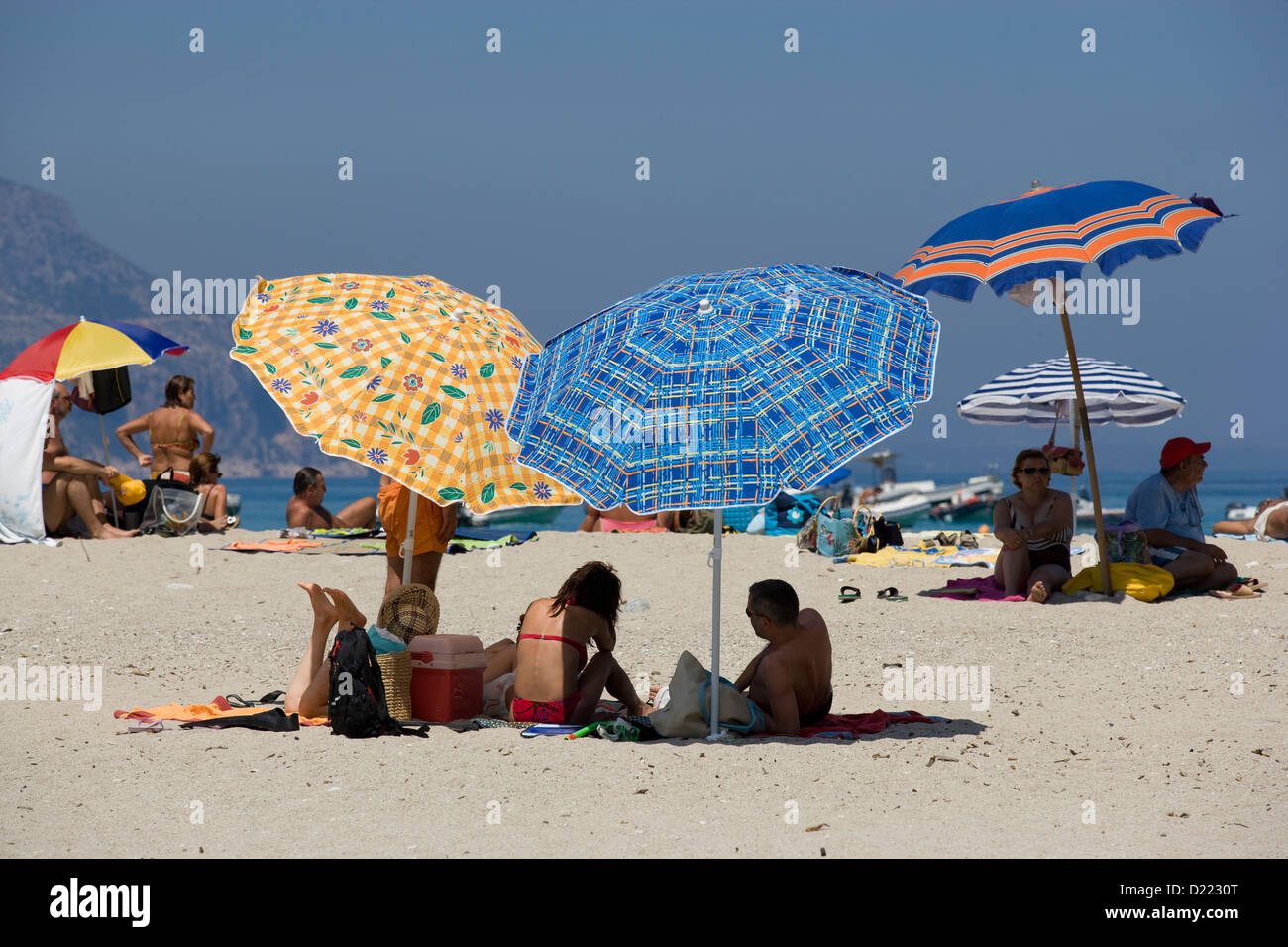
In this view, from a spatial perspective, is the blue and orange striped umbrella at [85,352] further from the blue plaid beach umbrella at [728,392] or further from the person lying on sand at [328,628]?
the blue plaid beach umbrella at [728,392]

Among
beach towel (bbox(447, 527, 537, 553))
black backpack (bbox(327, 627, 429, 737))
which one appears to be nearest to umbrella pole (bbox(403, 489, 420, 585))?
black backpack (bbox(327, 627, 429, 737))

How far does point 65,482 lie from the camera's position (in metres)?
12.1

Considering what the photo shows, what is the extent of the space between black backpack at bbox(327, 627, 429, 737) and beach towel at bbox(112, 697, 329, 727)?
1.05 feet

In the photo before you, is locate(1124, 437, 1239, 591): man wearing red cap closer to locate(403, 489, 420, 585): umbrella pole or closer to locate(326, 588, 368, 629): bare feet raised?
locate(403, 489, 420, 585): umbrella pole

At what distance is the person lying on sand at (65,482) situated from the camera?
39.1ft

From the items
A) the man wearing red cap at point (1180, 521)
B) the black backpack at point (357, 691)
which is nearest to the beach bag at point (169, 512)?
the black backpack at point (357, 691)

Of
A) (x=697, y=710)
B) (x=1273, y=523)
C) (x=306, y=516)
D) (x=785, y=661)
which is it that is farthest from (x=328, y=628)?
(x=1273, y=523)

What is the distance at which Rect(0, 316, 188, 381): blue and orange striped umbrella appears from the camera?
11953mm

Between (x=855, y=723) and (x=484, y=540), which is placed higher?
(x=484, y=540)

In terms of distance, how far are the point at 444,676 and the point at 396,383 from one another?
136cm

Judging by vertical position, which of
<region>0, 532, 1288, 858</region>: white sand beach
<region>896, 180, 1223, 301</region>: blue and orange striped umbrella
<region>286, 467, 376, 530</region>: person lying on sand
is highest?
<region>896, 180, 1223, 301</region>: blue and orange striped umbrella

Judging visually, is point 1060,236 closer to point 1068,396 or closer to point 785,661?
point 785,661

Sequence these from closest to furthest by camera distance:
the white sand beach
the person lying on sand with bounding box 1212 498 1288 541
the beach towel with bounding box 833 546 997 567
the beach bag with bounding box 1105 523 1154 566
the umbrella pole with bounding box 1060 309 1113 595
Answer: the white sand beach → the umbrella pole with bounding box 1060 309 1113 595 → the beach bag with bounding box 1105 523 1154 566 → the beach towel with bounding box 833 546 997 567 → the person lying on sand with bounding box 1212 498 1288 541

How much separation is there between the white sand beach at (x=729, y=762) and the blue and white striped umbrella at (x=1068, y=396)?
3.15m
